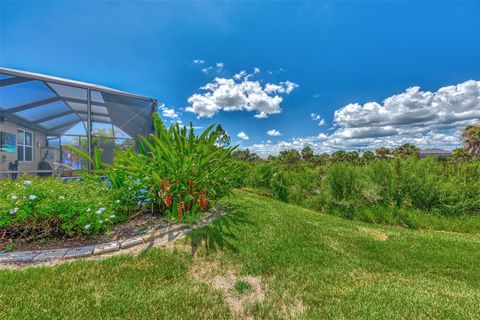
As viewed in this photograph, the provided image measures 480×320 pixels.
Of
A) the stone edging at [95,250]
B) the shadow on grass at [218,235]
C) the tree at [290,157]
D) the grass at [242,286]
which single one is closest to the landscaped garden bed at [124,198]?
the stone edging at [95,250]

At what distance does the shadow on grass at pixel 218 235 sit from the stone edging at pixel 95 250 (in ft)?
0.73

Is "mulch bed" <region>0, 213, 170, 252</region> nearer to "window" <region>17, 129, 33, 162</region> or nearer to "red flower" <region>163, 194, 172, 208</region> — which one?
"red flower" <region>163, 194, 172, 208</region>

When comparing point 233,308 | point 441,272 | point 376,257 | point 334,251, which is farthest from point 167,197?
point 441,272

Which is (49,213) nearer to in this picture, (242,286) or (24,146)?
(242,286)

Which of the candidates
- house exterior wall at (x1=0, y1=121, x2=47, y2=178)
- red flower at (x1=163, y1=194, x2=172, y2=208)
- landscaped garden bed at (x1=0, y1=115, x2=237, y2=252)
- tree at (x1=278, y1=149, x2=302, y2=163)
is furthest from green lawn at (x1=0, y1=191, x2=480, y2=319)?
tree at (x1=278, y1=149, x2=302, y2=163)

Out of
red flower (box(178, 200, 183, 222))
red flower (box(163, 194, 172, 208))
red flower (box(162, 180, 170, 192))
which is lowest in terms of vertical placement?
red flower (box(178, 200, 183, 222))

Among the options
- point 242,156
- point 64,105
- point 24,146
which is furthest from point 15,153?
point 242,156

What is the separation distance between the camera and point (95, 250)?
233 cm

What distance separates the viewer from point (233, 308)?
67.4 inches

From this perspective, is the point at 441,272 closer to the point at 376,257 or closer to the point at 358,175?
the point at 376,257

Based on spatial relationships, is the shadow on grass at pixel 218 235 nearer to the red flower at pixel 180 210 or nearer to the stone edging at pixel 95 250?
the stone edging at pixel 95 250

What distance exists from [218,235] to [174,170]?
120cm

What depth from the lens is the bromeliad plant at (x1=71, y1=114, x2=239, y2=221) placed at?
3.23 metres

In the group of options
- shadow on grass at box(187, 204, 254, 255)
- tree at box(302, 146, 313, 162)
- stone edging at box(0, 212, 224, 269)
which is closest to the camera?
stone edging at box(0, 212, 224, 269)
